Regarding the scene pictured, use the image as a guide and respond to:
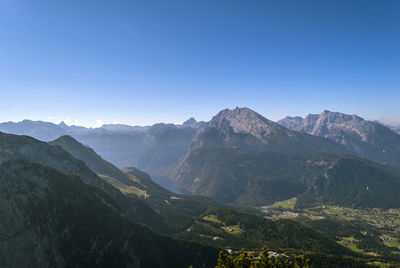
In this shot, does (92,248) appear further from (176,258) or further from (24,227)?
(176,258)

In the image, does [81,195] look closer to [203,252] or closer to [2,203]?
[2,203]

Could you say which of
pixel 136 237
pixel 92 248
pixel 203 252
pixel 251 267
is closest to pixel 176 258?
pixel 203 252

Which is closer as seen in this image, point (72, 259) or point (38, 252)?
point (38, 252)

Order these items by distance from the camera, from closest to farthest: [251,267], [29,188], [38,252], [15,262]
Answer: [251,267] < [15,262] < [38,252] < [29,188]

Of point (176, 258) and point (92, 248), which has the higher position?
point (92, 248)

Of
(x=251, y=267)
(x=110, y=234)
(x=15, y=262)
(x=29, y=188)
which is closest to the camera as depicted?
(x=251, y=267)

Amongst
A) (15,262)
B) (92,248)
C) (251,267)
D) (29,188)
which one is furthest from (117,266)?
(251,267)

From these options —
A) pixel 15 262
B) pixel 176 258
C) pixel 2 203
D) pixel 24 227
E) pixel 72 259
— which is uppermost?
pixel 2 203
